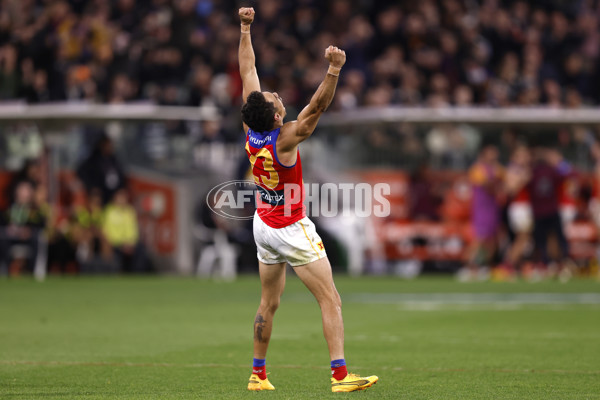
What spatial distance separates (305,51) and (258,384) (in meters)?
19.7

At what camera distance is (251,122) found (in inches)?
313

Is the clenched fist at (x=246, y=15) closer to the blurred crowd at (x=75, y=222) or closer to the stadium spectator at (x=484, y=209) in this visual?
the stadium spectator at (x=484, y=209)

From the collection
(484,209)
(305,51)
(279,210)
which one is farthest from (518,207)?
(279,210)

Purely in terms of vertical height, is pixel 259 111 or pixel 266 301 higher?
pixel 259 111

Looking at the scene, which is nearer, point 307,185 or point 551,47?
point 307,185

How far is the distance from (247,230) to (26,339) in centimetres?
1270

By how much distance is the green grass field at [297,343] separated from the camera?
8211mm

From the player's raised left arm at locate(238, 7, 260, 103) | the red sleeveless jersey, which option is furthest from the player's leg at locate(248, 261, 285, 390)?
the player's raised left arm at locate(238, 7, 260, 103)

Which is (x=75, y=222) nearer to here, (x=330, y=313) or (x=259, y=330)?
(x=259, y=330)

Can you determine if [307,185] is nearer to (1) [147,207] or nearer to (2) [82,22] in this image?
(1) [147,207]

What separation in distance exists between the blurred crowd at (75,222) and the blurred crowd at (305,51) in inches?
79.9

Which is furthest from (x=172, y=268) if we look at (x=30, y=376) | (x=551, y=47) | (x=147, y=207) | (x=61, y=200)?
(x=30, y=376)

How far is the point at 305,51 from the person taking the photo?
27.1 m

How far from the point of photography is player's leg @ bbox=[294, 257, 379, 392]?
7.93 metres
